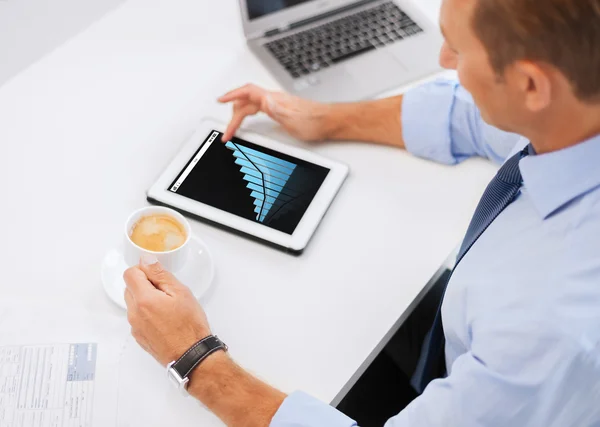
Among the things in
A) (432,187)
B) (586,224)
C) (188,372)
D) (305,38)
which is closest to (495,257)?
(586,224)

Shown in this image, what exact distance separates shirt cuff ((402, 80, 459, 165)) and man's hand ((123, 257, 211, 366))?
0.49m

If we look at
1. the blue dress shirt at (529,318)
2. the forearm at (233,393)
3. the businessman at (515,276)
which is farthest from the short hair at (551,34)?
the forearm at (233,393)

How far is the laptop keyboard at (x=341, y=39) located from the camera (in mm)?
1394

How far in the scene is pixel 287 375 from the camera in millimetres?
978

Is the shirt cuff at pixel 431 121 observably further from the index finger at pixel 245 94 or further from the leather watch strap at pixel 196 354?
the leather watch strap at pixel 196 354

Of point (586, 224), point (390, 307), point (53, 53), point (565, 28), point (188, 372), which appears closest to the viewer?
point (565, 28)

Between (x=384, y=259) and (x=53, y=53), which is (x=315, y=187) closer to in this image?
(x=384, y=259)

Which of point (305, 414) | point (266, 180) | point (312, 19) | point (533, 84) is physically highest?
point (533, 84)

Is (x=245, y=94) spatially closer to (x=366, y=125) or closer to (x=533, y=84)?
(x=366, y=125)

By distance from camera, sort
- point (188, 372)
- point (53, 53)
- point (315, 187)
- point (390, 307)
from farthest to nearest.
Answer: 1. point (53, 53)
2. point (315, 187)
3. point (390, 307)
4. point (188, 372)

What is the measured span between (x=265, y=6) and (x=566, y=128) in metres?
0.71

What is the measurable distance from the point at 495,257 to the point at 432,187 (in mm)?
304

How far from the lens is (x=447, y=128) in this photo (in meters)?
1.22

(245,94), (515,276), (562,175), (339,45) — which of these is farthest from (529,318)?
(339,45)
